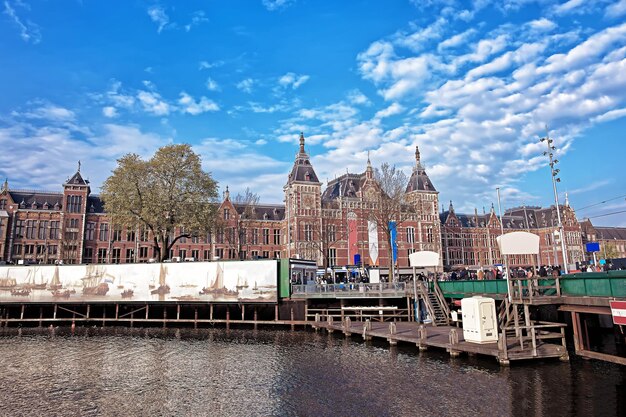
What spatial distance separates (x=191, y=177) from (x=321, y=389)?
35273 millimetres

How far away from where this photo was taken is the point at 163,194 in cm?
4675

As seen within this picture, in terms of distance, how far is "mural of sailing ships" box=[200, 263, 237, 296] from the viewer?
4100 cm

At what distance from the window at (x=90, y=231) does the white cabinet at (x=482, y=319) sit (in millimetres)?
70826

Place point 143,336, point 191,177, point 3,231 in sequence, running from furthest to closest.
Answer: point 3,231
point 191,177
point 143,336

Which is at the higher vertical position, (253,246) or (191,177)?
(191,177)

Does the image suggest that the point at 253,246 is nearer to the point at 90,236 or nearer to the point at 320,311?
the point at 90,236

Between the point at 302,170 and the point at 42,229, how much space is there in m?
46.4

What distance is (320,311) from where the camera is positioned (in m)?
40.1

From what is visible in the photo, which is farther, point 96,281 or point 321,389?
point 96,281

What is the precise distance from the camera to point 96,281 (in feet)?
142

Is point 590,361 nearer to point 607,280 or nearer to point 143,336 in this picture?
point 607,280

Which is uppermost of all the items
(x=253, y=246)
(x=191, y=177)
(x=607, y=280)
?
(x=191, y=177)

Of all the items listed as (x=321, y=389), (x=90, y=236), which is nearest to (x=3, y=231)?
(x=90, y=236)

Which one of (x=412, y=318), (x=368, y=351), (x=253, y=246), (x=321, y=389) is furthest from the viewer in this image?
(x=253, y=246)
